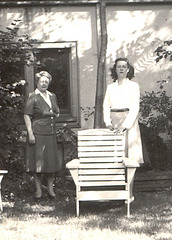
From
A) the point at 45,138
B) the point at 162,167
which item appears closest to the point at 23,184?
the point at 45,138

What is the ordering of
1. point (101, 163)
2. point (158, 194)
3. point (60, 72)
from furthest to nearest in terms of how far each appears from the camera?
point (60, 72) < point (158, 194) < point (101, 163)

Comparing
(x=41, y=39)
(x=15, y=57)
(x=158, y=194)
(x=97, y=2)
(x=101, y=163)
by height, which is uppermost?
(x=97, y=2)

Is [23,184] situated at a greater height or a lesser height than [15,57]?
lesser

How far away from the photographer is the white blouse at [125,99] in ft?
24.2

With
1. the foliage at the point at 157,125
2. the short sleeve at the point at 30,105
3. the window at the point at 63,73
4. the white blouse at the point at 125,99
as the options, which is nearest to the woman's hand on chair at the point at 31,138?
the short sleeve at the point at 30,105

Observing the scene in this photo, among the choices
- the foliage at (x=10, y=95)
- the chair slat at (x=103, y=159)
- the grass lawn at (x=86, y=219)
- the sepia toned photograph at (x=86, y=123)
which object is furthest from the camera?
the foliage at (x=10, y=95)

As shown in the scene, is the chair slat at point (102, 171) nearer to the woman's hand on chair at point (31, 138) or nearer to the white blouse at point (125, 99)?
the white blouse at point (125, 99)

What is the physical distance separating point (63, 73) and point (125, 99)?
11.8ft

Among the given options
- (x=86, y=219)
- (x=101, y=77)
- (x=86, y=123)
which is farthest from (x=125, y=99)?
(x=86, y=123)

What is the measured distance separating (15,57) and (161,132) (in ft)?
11.3

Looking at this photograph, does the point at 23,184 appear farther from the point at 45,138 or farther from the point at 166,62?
the point at 166,62

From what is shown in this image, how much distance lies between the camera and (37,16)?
1055 centimetres

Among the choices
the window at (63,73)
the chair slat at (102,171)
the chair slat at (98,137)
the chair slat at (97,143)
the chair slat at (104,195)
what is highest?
the window at (63,73)

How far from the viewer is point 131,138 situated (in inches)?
296
